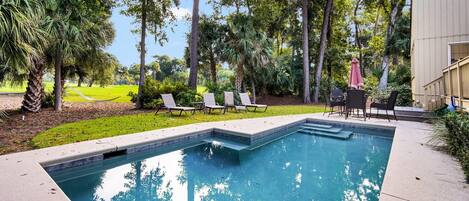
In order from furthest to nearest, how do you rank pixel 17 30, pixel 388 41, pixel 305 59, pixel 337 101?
pixel 305 59, pixel 388 41, pixel 337 101, pixel 17 30

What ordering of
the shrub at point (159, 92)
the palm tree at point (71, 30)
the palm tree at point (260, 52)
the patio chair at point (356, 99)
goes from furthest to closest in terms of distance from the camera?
the palm tree at point (260, 52) < the shrub at point (159, 92) < the palm tree at point (71, 30) < the patio chair at point (356, 99)

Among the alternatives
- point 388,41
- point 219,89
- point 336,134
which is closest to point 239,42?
point 219,89

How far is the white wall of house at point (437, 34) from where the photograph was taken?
7879 millimetres

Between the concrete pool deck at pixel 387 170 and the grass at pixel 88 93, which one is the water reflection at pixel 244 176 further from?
the grass at pixel 88 93

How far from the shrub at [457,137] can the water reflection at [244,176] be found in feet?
3.46

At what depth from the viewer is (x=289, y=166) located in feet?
15.3

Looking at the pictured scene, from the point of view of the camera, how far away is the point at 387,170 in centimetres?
339

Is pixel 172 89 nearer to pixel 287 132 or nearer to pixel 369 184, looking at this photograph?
pixel 287 132

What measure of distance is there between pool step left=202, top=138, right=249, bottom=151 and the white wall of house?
7.51 metres

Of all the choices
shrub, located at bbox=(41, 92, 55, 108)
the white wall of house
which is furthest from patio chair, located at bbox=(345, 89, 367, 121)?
shrub, located at bbox=(41, 92, 55, 108)

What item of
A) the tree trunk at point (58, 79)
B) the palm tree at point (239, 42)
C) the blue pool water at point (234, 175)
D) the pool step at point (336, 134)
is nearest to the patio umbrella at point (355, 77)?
the pool step at point (336, 134)

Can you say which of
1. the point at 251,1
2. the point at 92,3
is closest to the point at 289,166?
the point at 92,3

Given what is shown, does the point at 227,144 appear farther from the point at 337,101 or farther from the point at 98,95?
the point at 98,95

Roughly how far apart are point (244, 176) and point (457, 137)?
11.2 feet
